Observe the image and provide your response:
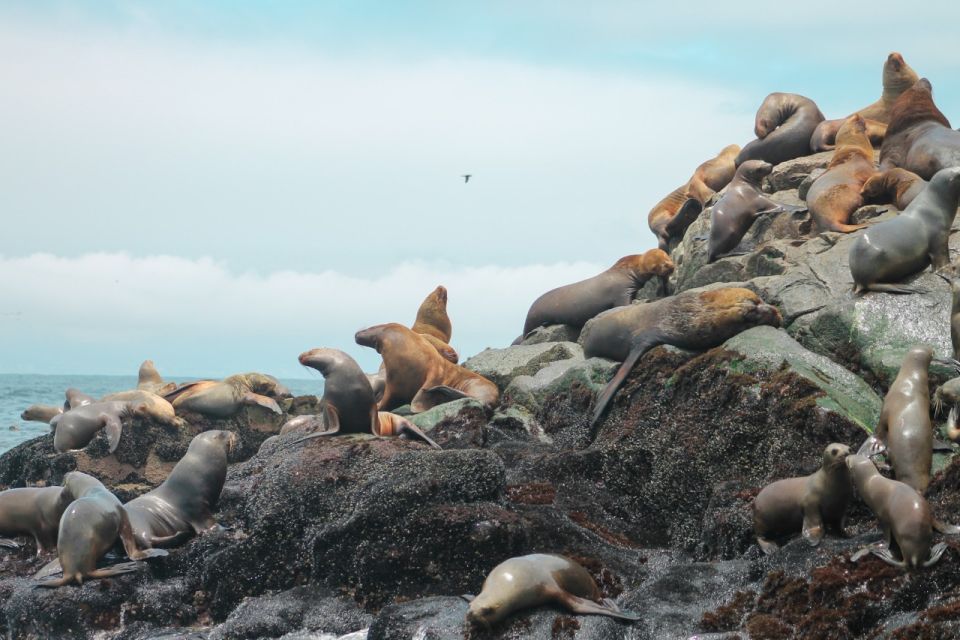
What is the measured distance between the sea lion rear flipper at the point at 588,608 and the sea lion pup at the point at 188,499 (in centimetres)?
377

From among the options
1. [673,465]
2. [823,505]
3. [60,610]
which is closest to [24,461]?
[60,610]

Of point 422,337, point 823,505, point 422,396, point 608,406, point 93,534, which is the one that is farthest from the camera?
point 422,337

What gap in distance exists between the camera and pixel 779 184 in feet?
47.5

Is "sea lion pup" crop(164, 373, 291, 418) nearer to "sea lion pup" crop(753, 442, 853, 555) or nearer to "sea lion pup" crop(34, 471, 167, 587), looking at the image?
"sea lion pup" crop(34, 471, 167, 587)

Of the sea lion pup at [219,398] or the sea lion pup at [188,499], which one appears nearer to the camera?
the sea lion pup at [188,499]

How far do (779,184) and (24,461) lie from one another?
936cm

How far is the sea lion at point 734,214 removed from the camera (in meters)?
12.5

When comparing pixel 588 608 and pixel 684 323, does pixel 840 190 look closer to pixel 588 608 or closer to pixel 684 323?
pixel 684 323

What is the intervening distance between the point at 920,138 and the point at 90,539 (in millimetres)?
9589

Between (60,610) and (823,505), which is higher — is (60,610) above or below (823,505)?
below

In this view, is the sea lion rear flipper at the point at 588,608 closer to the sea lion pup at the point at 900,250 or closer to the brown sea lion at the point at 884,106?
the sea lion pup at the point at 900,250

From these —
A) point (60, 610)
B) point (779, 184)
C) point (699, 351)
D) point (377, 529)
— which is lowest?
point (60, 610)

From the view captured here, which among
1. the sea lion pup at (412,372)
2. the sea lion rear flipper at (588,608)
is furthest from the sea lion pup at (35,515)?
the sea lion rear flipper at (588,608)

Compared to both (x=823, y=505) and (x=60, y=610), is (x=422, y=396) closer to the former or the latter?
(x=60, y=610)
